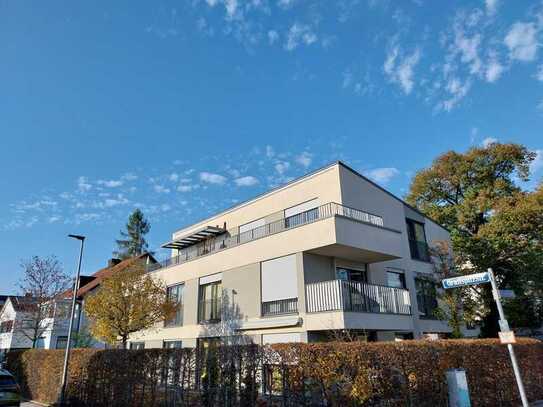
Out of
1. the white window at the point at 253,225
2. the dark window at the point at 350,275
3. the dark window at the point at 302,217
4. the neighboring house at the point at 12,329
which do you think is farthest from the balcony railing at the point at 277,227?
the neighboring house at the point at 12,329

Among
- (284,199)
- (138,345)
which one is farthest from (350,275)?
(138,345)

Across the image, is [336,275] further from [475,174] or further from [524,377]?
[475,174]

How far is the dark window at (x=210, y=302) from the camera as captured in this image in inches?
762

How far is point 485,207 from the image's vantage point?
27312 mm

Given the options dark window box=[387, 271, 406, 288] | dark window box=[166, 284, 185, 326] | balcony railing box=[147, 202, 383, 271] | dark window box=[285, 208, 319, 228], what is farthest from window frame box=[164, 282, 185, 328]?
dark window box=[387, 271, 406, 288]

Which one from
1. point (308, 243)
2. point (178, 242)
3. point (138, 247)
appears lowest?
point (308, 243)

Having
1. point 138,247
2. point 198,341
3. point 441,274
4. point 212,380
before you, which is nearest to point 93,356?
point 212,380

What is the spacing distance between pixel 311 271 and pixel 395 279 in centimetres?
590

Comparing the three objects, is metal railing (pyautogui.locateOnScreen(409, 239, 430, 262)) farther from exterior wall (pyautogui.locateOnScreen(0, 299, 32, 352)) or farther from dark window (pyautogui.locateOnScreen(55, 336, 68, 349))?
exterior wall (pyautogui.locateOnScreen(0, 299, 32, 352))

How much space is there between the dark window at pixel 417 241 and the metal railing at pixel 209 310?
35.7 feet

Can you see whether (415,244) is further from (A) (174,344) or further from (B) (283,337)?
(A) (174,344)

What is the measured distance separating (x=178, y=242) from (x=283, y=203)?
866 cm

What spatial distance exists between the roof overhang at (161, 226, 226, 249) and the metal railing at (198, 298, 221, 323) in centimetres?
426

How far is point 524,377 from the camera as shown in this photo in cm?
1115
